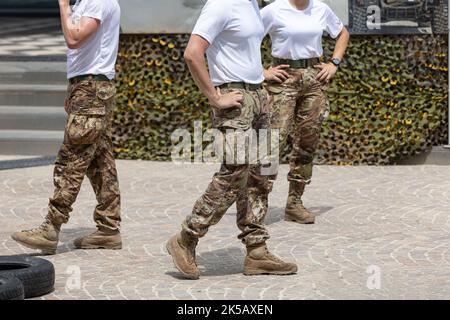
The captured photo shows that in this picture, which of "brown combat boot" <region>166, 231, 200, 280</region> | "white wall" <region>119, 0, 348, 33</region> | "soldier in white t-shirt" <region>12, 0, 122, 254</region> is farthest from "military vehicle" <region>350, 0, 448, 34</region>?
"brown combat boot" <region>166, 231, 200, 280</region>

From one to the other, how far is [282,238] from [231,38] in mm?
2177

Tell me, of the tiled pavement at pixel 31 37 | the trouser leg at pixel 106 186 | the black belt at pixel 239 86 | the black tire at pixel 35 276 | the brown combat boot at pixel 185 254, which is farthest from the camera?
the tiled pavement at pixel 31 37

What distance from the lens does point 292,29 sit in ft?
32.3

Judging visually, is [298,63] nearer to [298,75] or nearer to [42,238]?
[298,75]

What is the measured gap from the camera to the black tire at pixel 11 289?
22.7 feet

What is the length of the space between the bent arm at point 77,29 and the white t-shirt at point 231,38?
109cm

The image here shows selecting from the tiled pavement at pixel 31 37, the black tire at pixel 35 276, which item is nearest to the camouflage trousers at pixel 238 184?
the black tire at pixel 35 276

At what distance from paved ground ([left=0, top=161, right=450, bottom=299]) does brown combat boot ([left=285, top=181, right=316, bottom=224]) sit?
98mm

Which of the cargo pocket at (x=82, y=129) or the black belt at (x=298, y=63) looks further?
the black belt at (x=298, y=63)

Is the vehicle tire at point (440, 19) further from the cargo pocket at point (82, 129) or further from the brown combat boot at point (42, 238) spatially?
the brown combat boot at point (42, 238)

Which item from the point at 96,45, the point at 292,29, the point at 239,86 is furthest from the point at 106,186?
the point at 292,29

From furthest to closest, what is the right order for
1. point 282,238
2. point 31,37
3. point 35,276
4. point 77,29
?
point 31,37
point 282,238
point 77,29
point 35,276

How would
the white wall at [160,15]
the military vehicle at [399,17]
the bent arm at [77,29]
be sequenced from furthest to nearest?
the white wall at [160,15]
the military vehicle at [399,17]
the bent arm at [77,29]

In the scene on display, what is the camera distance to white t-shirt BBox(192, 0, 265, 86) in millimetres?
7613
